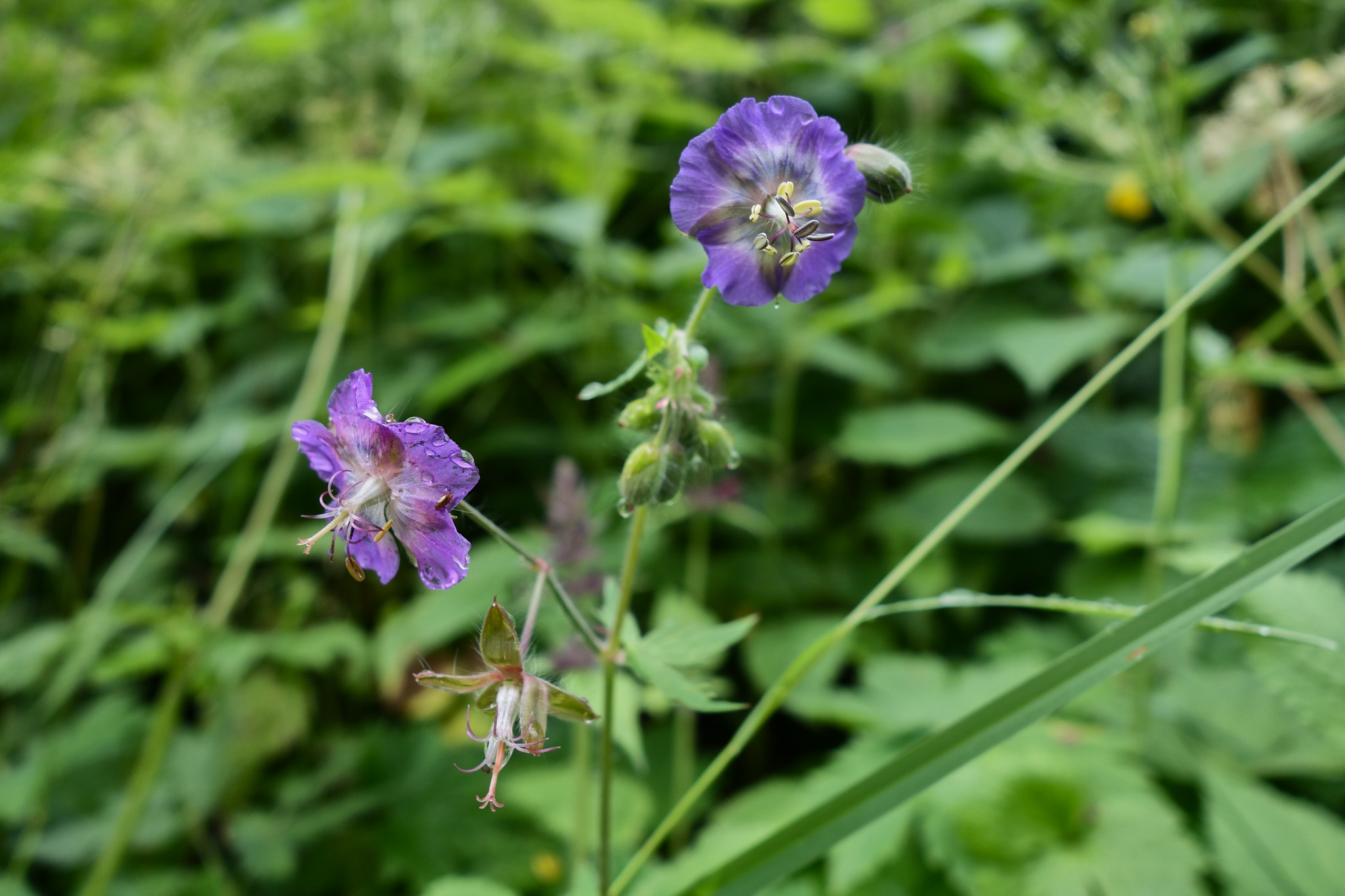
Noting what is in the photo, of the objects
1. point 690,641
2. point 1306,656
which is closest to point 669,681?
point 690,641

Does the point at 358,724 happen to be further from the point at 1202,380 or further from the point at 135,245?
the point at 1202,380

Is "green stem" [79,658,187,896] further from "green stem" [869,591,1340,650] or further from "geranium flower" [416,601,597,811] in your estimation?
"green stem" [869,591,1340,650]

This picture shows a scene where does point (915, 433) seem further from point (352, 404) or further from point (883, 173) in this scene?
point (352, 404)

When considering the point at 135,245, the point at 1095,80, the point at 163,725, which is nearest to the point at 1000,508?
the point at 1095,80

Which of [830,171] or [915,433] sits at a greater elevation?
[915,433]

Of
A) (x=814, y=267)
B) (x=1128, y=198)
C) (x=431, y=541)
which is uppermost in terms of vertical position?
(x=1128, y=198)

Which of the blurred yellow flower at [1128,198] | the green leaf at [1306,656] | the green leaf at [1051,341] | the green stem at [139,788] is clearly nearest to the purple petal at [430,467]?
the green leaf at [1306,656]

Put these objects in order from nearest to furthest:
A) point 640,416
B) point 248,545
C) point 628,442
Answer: point 640,416, point 628,442, point 248,545

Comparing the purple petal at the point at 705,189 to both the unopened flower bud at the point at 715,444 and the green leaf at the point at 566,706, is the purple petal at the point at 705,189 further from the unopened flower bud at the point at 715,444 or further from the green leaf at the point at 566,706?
the green leaf at the point at 566,706
